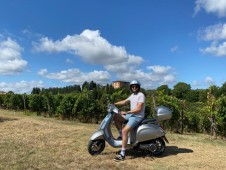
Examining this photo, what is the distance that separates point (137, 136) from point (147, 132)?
0.22 m

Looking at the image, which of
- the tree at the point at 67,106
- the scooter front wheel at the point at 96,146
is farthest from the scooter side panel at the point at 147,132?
the tree at the point at 67,106

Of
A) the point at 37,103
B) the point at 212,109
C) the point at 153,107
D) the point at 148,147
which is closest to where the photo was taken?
the point at 148,147

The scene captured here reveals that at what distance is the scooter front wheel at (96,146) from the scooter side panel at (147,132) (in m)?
0.80

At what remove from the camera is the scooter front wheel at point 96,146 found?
267 inches

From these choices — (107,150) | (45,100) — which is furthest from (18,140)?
(45,100)

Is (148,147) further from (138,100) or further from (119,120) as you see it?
(138,100)

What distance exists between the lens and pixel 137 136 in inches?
266

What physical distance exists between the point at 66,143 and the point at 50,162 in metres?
1.96

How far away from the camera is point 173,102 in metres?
13.2

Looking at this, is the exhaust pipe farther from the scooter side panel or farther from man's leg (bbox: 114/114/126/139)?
man's leg (bbox: 114/114/126/139)

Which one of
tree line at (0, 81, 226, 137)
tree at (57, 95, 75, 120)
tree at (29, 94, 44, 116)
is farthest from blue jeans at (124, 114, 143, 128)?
tree at (29, 94, 44, 116)

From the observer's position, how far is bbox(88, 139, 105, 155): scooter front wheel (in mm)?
6781

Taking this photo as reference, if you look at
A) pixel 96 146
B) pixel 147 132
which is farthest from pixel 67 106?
pixel 147 132

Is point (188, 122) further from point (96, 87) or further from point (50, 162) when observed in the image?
point (50, 162)
